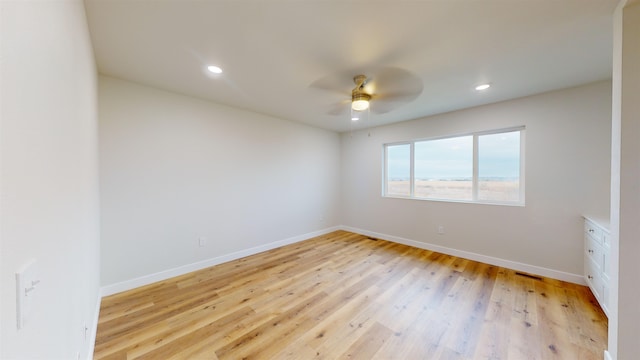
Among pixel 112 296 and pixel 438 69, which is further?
pixel 112 296

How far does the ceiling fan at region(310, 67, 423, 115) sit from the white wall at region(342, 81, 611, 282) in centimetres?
176

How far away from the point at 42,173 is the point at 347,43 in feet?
6.25

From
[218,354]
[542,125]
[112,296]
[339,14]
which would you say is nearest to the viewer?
[339,14]

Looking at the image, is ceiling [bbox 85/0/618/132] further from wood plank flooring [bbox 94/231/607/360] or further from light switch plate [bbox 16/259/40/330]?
wood plank flooring [bbox 94/231/607/360]

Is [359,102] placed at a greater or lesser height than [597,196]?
greater

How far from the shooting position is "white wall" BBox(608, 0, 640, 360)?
4.36 ft

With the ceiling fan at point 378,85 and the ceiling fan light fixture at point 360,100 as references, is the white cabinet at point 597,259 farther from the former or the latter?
the ceiling fan light fixture at point 360,100

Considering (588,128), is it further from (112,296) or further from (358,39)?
(112,296)

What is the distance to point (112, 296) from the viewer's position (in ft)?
7.79

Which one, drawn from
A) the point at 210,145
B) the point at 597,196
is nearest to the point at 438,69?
the point at 597,196

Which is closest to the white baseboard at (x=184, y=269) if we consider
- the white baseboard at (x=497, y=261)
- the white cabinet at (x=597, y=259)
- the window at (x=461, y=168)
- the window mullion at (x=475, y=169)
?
the white baseboard at (x=497, y=261)

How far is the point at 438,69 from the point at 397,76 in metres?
0.46

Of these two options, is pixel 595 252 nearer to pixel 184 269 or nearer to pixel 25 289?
pixel 25 289

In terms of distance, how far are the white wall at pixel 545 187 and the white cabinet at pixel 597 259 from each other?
0.15m
